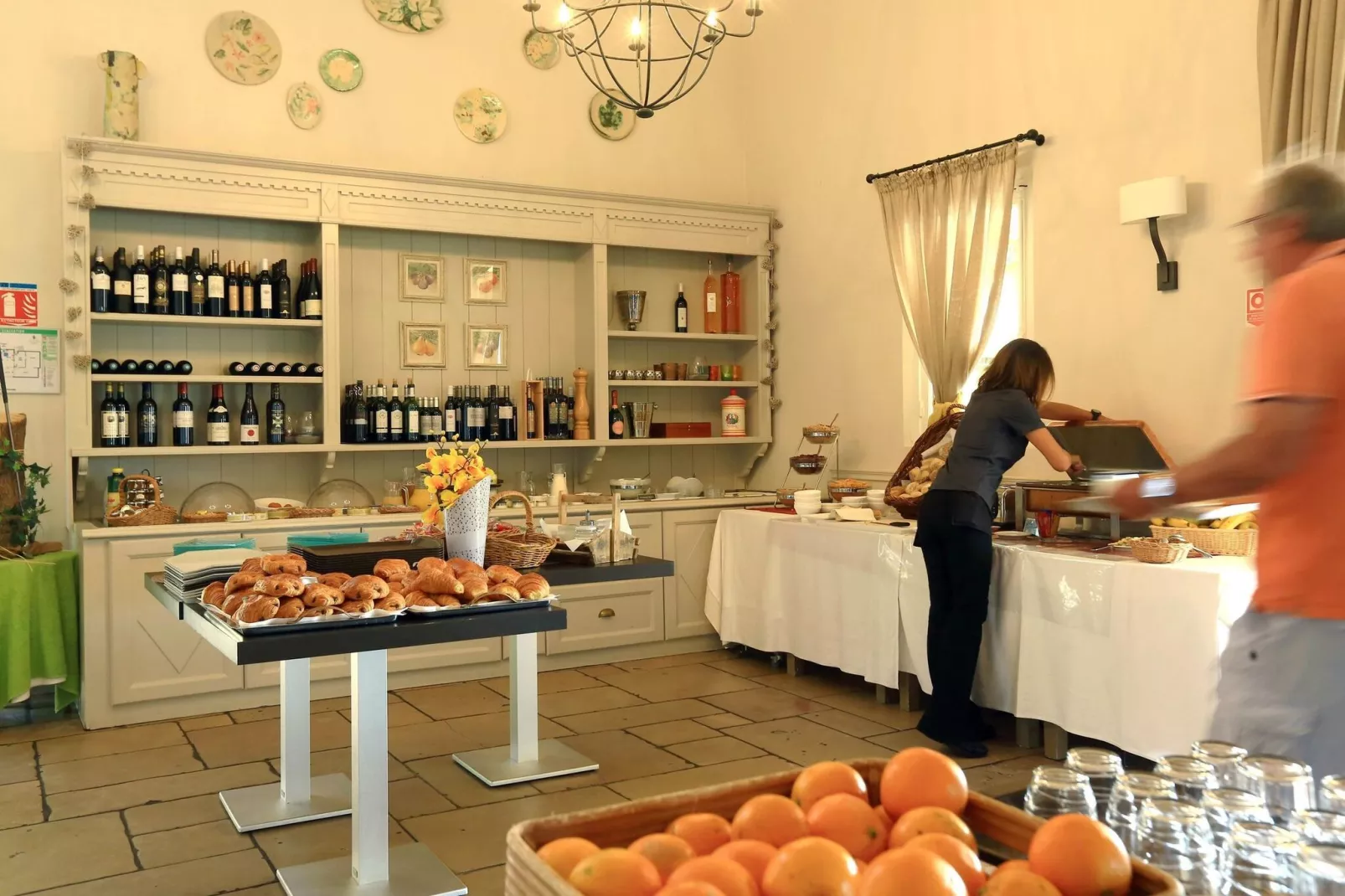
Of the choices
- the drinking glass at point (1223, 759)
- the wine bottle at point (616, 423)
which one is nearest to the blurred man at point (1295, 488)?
the drinking glass at point (1223, 759)

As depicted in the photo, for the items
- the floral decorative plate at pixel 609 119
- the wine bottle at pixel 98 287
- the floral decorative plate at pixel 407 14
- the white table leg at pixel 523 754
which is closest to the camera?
the white table leg at pixel 523 754

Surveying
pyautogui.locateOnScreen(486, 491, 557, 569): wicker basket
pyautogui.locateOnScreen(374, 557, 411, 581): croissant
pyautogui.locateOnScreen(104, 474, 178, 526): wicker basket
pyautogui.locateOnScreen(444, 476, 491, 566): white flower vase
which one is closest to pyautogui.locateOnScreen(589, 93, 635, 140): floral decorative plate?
pyautogui.locateOnScreen(104, 474, 178, 526): wicker basket

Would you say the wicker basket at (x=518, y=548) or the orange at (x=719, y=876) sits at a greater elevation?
the orange at (x=719, y=876)

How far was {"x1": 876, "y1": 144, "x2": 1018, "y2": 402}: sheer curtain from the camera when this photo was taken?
534 cm

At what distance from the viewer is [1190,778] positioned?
1.08 metres

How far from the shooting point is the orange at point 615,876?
94 centimetres

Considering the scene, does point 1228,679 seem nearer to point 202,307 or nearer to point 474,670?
point 474,670

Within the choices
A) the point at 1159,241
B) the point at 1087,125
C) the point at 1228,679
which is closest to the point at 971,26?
the point at 1087,125

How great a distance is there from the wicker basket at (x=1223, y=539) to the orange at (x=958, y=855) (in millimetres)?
3215

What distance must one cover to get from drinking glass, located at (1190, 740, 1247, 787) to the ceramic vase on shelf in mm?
5650

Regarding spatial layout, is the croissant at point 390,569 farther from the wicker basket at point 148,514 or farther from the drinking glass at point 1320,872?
the drinking glass at point 1320,872

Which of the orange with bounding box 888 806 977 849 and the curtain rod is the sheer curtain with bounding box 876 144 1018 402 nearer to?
the curtain rod

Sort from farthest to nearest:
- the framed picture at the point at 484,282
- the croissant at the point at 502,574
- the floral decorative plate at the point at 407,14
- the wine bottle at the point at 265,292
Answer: the framed picture at the point at 484,282 → the floral decorative plate at the point at 407,14 → the wine bottle at the point at 265,292 → the croissant at the point at 502,574

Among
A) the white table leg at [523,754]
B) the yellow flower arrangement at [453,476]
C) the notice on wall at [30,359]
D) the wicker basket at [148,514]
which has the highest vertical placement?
the notice on wall at [30,359]
